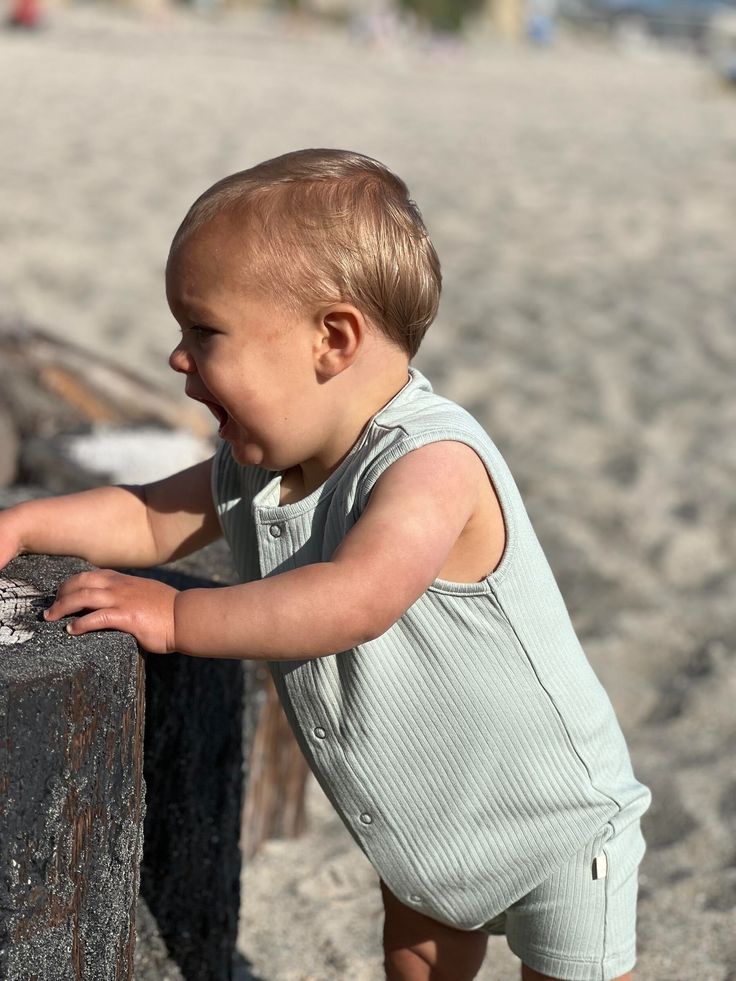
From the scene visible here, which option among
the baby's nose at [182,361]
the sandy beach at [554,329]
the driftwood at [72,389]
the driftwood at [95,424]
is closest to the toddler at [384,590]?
the baby's nose at [182,361]

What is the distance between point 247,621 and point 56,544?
1.49 feet

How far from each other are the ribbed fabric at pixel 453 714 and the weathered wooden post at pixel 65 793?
0.79 ft

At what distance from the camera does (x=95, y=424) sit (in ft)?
10.3

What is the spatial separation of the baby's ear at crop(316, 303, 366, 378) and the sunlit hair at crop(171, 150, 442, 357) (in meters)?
0.01

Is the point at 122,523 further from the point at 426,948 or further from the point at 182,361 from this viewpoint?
the point at 426,948

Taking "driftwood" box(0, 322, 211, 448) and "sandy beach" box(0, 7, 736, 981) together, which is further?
"driftwood" box(0, 322, 211, 448)

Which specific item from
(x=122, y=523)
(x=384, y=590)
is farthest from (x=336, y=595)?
(x=122, y=523)

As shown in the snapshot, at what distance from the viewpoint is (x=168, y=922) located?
6.05 feet

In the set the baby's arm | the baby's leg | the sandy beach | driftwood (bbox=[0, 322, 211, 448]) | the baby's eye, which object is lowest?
the sandy beach

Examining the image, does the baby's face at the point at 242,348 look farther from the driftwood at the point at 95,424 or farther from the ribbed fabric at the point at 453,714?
the driftwood at the point at 95,424

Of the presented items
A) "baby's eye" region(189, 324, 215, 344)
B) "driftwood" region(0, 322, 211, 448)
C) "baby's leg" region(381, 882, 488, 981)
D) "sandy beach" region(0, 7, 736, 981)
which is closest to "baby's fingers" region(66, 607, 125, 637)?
"baby's eye" region(189, 324, 215, 344)

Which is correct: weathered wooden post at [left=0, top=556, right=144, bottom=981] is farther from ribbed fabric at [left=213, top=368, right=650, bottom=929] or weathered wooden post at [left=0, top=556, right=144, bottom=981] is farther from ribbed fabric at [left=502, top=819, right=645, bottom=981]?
ribbed fabric at [left=502, top=819, right=645, bottom=981]

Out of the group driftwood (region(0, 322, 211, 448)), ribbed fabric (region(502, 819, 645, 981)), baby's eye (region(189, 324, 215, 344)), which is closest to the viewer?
baby's eye (region(189, 324, 215, 344))

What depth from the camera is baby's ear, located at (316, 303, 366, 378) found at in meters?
1.40
